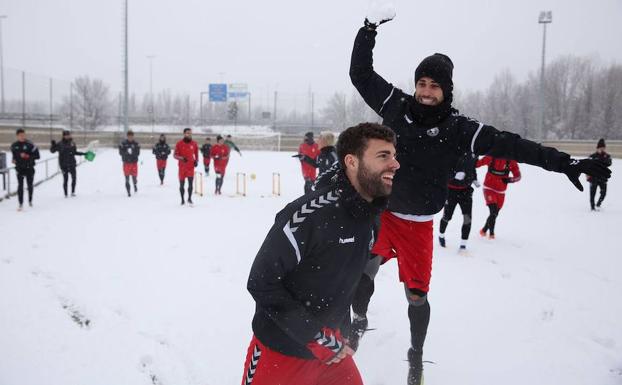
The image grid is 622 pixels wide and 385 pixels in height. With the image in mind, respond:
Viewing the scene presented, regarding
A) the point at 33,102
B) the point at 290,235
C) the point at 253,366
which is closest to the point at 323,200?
the point at 290,235

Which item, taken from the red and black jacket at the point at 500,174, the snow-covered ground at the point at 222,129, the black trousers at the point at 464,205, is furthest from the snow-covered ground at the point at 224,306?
the snow-covered ground at the point at 222,129

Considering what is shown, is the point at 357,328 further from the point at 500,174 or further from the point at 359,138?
the point at 500,174

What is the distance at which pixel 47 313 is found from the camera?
14.6 feet

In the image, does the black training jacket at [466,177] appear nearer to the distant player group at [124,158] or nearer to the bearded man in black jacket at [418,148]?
the bearded man in black jacket at [418,148]

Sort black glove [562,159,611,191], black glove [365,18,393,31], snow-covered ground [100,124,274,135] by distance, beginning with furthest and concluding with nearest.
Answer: snow-covered ground [100,124,274,135]
black glove [365,18,393,31]
black glove [562,159,611,191]

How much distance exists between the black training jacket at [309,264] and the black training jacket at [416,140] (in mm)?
968

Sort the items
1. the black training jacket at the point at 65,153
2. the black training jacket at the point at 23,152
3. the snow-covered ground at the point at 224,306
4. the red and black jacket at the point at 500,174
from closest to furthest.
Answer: the snow-covered ground at the point at 224,306 → the red and black jacket at the point at 500,174 → the black training jacket at the point at 23,152 → the black training jacket at the point at 65,153

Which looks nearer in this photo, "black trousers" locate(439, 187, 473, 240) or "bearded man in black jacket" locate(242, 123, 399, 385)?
"bearded man in black jacket" locate(242, 123, 399, 385)

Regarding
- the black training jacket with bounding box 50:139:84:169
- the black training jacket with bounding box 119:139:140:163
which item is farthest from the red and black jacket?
the black training jacket with bounding box 50:139:84:169

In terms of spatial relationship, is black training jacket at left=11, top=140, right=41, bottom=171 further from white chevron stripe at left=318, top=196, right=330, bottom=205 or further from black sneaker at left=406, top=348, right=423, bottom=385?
white chevron stripe at left=318, top=196, right=330, bottom=205

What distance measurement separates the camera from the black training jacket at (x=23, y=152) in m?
10.4

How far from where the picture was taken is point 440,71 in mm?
2982

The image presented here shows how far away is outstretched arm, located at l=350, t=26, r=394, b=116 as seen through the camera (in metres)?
3.13

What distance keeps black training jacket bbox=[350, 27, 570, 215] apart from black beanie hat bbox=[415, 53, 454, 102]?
0.20 m
